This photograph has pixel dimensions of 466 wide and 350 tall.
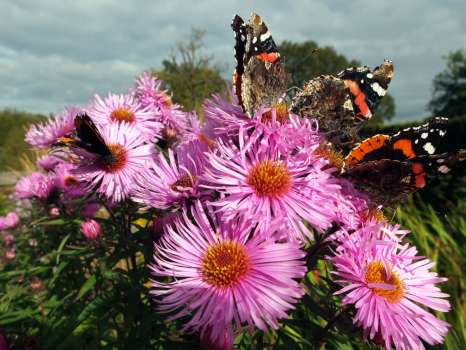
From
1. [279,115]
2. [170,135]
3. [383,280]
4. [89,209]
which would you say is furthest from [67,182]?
[383,280]

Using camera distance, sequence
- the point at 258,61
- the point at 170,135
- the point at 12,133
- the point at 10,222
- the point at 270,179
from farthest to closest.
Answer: the point at 12,133, the point at 10,222, the point at 170,135, the point at 258,61, the point at 270,179

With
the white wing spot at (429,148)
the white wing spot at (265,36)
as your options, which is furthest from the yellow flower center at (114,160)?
the white wing spot at (429,148)

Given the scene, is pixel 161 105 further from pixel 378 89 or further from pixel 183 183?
pixel 378 89

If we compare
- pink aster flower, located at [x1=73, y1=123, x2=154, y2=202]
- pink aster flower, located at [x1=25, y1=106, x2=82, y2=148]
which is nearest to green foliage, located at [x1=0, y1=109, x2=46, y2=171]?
pink aster flower, located at [x1=25, y1=106, x2=82, y2=148]

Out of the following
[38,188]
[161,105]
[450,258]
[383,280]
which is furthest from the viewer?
[450,258]

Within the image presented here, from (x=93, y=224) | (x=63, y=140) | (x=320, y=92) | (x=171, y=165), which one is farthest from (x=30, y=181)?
(x=320, y=92)

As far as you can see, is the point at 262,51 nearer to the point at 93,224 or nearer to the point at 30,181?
the point at 93,224

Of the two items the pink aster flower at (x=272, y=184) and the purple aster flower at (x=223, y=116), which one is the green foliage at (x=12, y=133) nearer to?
the purple aster flower at (x=223, y=116)

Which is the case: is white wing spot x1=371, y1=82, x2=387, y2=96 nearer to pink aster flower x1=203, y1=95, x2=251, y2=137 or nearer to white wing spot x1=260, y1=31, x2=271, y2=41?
white wing spot x1=260, y1=31, x2=271, y2=41
